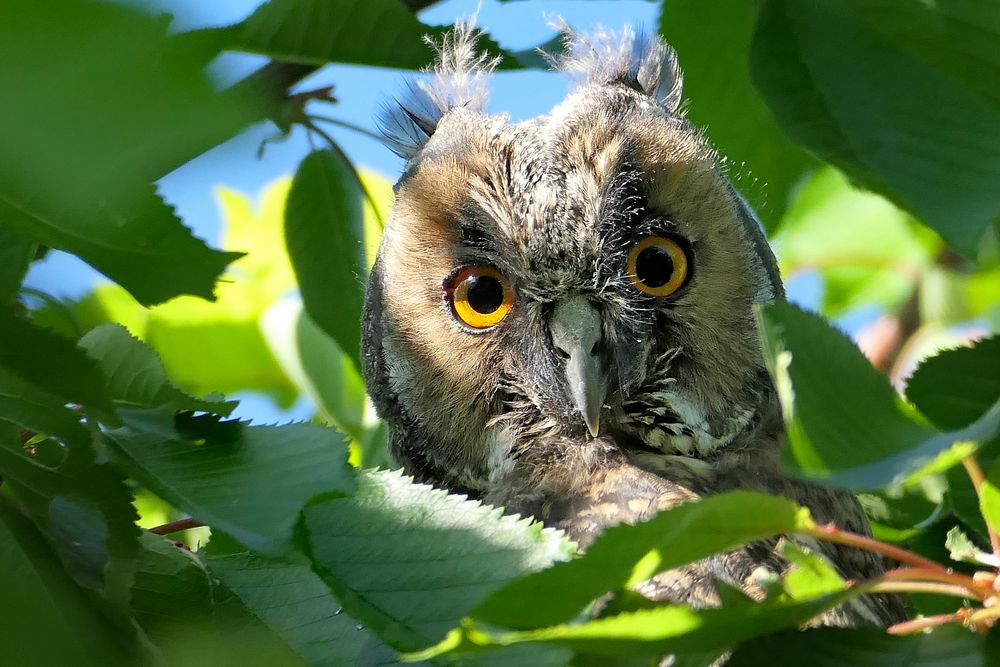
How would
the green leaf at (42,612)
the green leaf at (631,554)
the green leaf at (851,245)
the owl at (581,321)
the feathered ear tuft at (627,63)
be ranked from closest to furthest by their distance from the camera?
the green leaf at (42,612) → the green leaf at (631,554) → the owl at (581,321) → the feathered ear tuft at (627,63) → the green leaf at (851,245)

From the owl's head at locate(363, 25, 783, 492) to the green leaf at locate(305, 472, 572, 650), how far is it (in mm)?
793

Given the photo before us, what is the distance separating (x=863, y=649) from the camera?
1.06m

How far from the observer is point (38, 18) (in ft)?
1.56

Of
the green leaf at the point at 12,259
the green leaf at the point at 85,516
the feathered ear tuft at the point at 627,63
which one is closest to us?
the green leaf at the point at 85,516

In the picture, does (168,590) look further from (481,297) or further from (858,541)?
(481,297)

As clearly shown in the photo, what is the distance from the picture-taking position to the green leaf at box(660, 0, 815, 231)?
172cm

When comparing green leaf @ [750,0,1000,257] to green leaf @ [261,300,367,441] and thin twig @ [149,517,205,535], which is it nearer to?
thin twig @ [149,517,205,535]

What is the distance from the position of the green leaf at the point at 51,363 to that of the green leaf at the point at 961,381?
970 millimetres

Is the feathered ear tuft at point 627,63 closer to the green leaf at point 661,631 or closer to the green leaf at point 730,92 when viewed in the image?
the green leaf at point 730,92

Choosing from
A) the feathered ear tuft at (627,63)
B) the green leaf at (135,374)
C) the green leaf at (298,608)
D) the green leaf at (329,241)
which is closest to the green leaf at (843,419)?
the green leaf at (298,608)

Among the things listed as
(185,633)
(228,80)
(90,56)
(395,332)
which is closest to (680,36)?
(395,332)

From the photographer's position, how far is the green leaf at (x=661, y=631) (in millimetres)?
881

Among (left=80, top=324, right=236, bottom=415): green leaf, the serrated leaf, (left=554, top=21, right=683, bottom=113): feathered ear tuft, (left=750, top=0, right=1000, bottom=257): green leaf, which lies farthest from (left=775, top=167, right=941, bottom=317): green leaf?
the serrated leaf

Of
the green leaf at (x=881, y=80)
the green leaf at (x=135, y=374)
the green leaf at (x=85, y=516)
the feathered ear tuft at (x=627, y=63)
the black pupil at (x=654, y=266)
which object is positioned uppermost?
the feathered ear tuft at (x=627, y=63)
